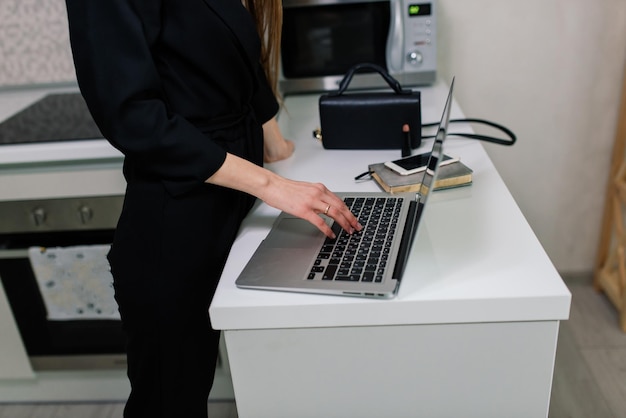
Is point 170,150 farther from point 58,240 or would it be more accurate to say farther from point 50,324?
point 50,324

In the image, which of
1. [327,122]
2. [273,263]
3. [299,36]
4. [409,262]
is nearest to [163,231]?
[273,263]

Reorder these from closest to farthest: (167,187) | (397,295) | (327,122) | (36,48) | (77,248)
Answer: (397,295), (167,187), (327,122), (77,248), (36,48)

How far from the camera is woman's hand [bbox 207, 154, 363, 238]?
1.01m

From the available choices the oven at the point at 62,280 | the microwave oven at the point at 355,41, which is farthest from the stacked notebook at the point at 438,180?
the oven at the point at 62,280

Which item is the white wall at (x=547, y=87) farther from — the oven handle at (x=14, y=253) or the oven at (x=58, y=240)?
the oven handle at (x=14, y=253)

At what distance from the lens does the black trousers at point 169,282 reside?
1064mm

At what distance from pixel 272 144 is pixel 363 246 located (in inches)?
19.7

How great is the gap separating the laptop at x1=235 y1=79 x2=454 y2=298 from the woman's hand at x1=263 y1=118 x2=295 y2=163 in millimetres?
303

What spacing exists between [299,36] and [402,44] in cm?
30

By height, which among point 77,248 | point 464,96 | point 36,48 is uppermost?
point 36,48

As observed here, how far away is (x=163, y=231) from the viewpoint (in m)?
1.06

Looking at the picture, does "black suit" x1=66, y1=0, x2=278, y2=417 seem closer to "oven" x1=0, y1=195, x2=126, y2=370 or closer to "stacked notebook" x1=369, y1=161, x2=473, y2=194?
"stacked notebook" x1=369, y1=161, x2=473, y2=194

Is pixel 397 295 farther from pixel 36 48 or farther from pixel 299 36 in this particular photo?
pixel 36 48

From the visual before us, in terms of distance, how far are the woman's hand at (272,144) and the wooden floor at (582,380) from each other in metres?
0.88
